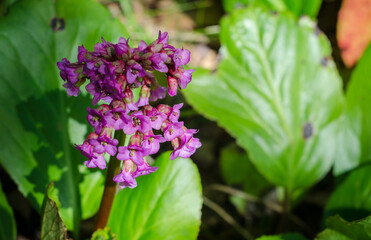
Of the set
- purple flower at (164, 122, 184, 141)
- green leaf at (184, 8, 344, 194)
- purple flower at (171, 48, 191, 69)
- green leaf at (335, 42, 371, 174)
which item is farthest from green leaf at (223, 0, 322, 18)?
purple flower at (164, 122, 184, 141)

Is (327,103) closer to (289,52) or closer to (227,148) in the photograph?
(289,52)

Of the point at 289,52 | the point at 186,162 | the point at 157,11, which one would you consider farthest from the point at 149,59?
the point at 157,11

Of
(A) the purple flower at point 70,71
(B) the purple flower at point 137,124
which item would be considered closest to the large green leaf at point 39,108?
(A) the purple flower at point 70,71

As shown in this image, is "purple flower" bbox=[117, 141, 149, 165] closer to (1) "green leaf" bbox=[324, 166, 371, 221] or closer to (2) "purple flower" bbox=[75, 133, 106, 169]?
(2) "purple flower" bbox=[75, 133, 106, 169]

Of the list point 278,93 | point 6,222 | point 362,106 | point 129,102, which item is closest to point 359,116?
point 362,106

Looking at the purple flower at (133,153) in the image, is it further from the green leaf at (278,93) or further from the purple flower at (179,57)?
the green leaf at (278,93)

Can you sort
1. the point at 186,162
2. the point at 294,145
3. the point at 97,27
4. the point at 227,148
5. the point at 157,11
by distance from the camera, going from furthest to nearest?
the point at 157,11 < the point at 227,148 < the point at 294,145 < the point at 97,27 < the point at 186,162

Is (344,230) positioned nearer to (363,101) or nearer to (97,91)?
(363,101)
